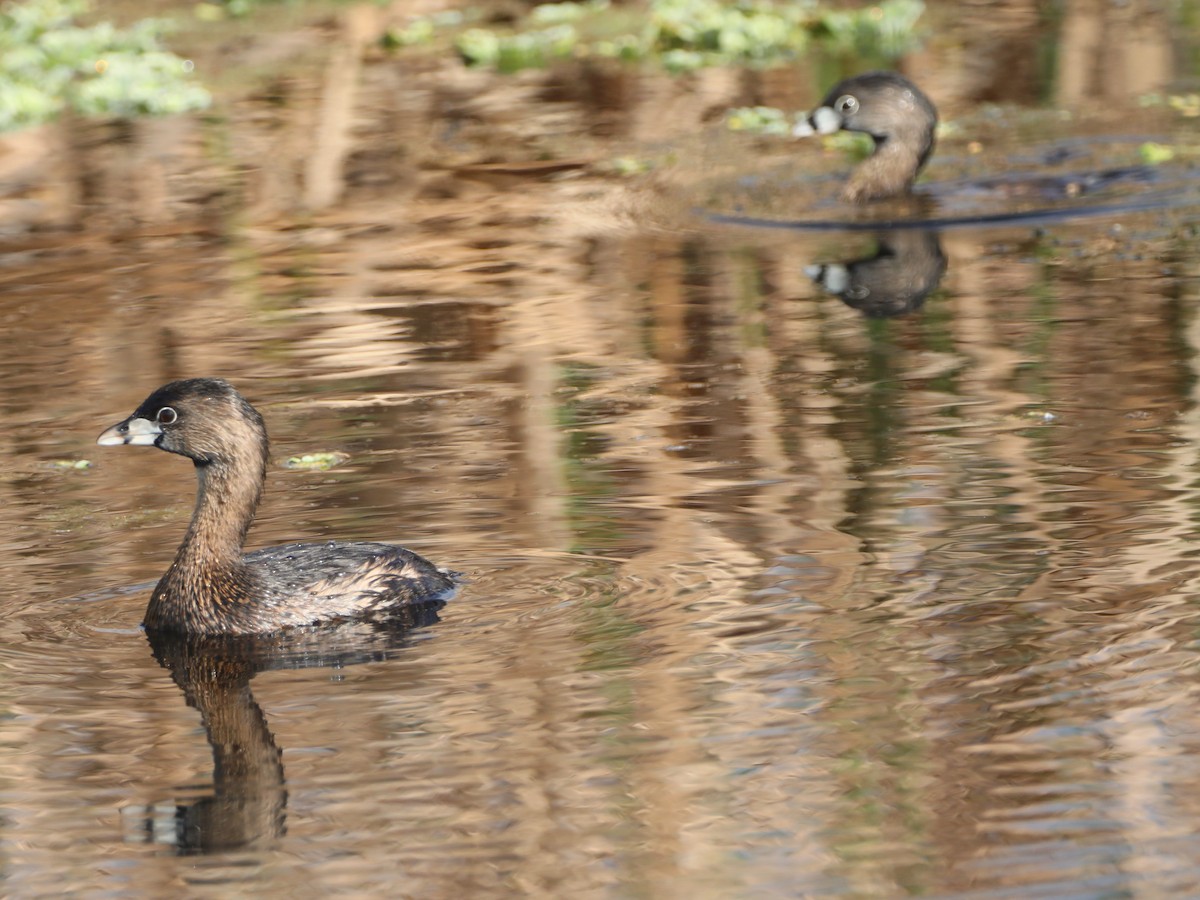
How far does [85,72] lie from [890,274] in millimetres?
10469

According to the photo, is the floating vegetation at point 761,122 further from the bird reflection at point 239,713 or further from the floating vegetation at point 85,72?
the bird reflection at point 239,713

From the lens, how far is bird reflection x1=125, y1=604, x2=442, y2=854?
6.17 m

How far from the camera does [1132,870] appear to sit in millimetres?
5453

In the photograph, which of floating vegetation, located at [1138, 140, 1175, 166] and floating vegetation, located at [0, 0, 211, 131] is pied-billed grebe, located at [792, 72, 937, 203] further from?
floating vegetation, located at [0, 0, 211, 131]

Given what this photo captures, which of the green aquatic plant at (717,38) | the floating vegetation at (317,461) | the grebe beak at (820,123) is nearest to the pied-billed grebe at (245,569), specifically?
the floating vegetation at (317,461)

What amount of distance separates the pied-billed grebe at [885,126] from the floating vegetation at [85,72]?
20.1ft

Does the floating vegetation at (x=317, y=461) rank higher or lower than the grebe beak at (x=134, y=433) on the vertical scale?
lower

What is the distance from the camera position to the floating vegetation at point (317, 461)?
9469mm

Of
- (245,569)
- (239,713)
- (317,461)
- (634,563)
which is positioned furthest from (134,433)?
(634,563)

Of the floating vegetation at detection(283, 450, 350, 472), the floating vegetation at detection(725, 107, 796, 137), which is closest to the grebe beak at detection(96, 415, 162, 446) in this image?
the floating vegetation at detection(283, 450, 350, 472)

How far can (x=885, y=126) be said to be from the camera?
49.3ft

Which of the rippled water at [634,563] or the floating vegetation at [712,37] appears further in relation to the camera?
the floating vegetation at [712,37]

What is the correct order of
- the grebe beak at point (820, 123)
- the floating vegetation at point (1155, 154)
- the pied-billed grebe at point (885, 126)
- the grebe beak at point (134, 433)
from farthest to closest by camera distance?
→ the grebe beak at point (820, 123) < the floating vegetation at point (1155, 154) < the pied-billed grebe at point (885, 126) < the grebe beak at point (134, 433)

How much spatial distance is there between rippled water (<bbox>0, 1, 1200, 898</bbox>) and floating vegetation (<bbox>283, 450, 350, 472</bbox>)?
65 mm
